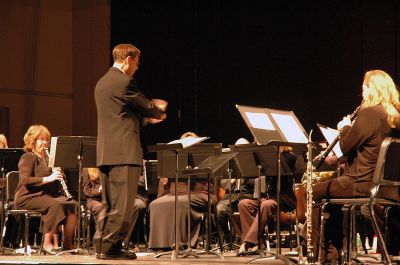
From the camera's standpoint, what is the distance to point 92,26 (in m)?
10.5

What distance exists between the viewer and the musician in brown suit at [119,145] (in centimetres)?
515

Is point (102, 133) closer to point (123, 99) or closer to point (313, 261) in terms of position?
point (123, 99)

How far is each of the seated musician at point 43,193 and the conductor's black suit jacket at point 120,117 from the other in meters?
1.82

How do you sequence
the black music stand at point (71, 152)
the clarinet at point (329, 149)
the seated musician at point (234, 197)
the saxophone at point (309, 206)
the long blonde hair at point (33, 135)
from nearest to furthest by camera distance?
the clarinet at point (329, 149), the saxophone at point (309, 206), the black music stand at point (71, 152), the long blonde hair at point (33, 135), the seated musician at point (234, 197)

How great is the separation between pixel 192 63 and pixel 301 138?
5104 mm

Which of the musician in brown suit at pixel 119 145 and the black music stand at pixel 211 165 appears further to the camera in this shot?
the black music stand at pixel 211 165

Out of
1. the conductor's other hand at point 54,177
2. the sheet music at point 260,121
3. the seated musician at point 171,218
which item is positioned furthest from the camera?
the seated musician at point 171,218

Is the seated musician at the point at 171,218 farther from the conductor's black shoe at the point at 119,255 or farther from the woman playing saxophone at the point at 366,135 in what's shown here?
the woman playing saxophone at the point at 366,135

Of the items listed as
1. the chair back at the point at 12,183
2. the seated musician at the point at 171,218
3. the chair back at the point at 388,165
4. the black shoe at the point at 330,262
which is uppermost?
the chair back at the point at 388,165

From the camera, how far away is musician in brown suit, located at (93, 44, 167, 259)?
515 cm

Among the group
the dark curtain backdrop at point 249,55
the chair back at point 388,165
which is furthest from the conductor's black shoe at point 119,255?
the dark curtain backdrop at point 249,55

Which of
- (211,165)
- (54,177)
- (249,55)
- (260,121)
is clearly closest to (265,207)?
(211,165)

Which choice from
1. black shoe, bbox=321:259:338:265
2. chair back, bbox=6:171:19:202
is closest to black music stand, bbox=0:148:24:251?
chair back, bbox=6:171:19:202

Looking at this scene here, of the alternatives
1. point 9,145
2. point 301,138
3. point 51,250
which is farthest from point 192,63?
point 301,138
